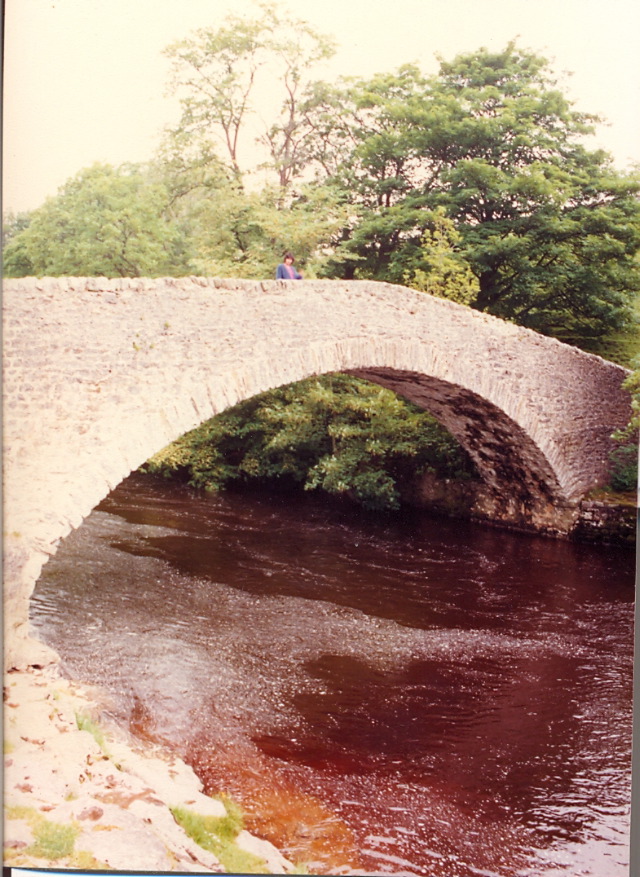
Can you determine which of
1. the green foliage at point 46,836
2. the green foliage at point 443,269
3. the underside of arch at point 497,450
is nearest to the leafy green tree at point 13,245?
A: the green foliage at point 443,269

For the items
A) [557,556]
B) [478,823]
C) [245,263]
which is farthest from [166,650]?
[557,556]

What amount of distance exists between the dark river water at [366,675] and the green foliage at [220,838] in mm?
120

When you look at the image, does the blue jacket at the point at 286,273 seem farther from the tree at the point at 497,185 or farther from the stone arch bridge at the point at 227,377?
the tree at the point at 497,185

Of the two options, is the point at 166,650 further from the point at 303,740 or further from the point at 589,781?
the point at 589,781

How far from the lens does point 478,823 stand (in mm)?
3266

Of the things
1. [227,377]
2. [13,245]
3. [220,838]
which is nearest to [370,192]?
[227,377]

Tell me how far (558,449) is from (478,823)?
2.96 meters

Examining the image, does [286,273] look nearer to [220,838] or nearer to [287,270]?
[287,270]

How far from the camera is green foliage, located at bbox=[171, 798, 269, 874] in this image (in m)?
3.12

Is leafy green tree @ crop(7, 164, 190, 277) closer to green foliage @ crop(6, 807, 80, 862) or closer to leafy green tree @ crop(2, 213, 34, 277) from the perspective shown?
leafy green tree @ crop(2, 213, 34, 277)

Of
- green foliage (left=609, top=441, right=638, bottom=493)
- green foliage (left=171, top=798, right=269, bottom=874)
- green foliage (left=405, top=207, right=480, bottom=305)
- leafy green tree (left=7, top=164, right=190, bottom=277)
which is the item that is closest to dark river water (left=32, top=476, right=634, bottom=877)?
green foliage (left=171, top=798, right=269, bottom=874)

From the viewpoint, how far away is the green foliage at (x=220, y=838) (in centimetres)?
312

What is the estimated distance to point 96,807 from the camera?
3133 millimetres

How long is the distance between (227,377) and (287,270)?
2.35 ft
